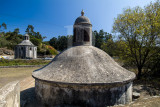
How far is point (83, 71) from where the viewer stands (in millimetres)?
5520

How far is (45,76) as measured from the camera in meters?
5.60

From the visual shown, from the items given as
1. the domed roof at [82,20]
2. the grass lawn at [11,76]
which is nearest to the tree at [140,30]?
the domed roof at [82,20]

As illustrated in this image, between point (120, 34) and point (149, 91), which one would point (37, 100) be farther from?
point (120, 34)

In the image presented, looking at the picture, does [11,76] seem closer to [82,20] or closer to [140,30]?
[82,20]

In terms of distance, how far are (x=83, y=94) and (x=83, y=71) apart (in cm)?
111

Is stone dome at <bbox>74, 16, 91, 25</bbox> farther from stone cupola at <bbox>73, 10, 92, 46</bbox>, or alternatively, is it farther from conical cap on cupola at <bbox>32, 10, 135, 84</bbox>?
conical cap on cupola at <bbox>32, 10, 135, 84</bbox>

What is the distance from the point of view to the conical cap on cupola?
5062 millimetres

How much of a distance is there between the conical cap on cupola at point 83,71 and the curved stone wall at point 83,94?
0.88 ft

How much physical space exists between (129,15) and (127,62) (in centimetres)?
563

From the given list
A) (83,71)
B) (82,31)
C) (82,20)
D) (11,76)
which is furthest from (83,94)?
(11,76)

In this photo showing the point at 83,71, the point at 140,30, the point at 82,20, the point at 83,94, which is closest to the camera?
the point at 83,94

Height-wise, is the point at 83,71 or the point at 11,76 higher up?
the point at 83,71

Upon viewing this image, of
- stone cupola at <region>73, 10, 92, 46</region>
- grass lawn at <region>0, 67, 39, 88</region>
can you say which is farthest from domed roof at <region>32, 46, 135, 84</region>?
grass lawn at <region>0, 67, 39, 88</region>

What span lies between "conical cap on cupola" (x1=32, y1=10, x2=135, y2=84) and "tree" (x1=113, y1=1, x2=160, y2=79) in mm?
7035
